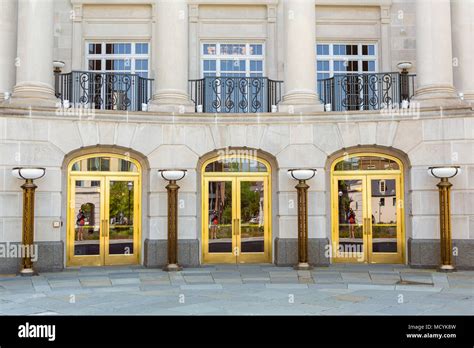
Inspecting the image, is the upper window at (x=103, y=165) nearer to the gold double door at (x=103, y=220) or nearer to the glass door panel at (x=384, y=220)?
the gold double door at (x=103, y=220)

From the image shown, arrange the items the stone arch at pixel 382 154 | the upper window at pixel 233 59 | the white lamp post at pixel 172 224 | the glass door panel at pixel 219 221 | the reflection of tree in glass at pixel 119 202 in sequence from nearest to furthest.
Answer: the white lamp post at pixel 172 224 → the stone arch at pixel 382 154 → the reflection of tree in glass at pixel 119 202 → the glass door panel at pixel 219 221 → the upper window at pixel 233 59

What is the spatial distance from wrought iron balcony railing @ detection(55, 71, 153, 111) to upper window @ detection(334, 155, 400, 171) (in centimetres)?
733

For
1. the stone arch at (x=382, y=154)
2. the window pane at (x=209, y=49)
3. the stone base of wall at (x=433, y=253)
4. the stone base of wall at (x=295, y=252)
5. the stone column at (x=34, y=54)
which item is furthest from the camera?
the window pane at (x=209, y=49)

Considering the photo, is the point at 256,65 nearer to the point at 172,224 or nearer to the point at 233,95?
the point at 233,95

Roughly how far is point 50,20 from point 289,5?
8044 mm

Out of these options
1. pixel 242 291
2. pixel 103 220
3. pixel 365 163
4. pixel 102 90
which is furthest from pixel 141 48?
pixel 242 291

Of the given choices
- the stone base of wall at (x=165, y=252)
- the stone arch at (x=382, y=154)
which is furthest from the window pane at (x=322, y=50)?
the stone base of wall at (x=165, y=252)

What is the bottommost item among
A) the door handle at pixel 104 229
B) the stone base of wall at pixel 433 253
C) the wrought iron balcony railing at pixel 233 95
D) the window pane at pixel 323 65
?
the stone base of wall at pixel 433 253

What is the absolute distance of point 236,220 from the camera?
18.0 m

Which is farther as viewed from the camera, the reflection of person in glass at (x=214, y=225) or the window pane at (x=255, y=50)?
the window pane at (x=255, y=50)

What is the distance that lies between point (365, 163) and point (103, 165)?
8804mm

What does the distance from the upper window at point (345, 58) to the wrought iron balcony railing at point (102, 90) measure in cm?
677

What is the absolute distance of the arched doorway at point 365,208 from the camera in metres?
17.9

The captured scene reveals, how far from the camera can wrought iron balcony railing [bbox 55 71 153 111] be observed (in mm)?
18484
